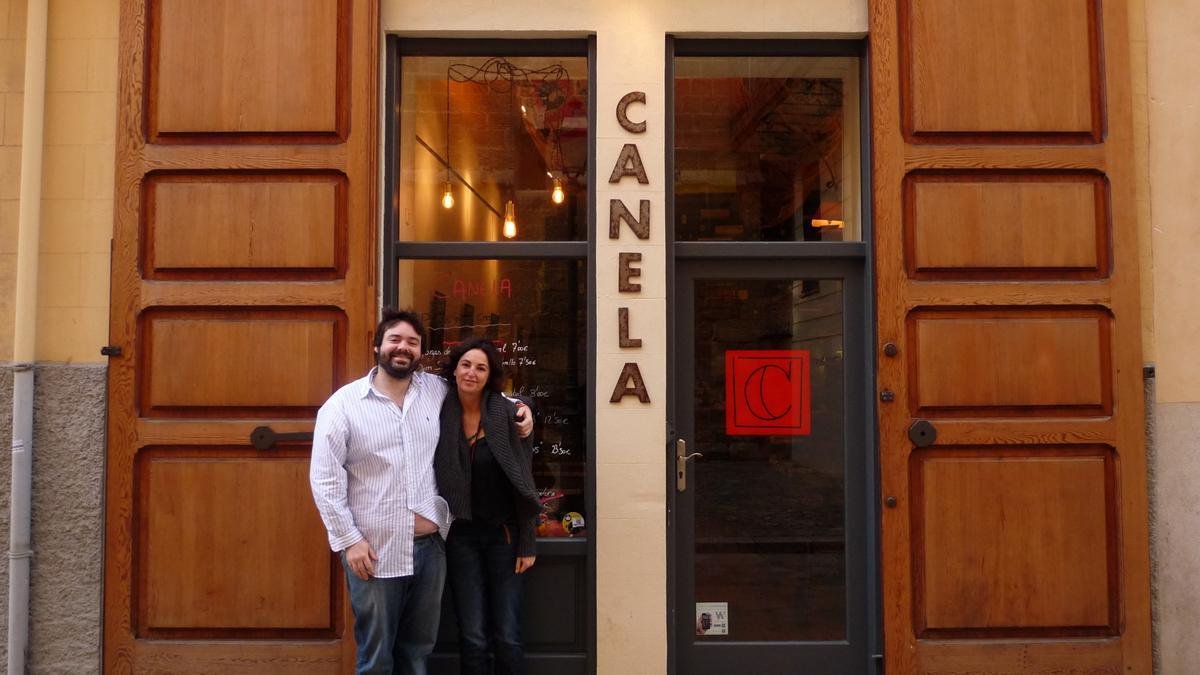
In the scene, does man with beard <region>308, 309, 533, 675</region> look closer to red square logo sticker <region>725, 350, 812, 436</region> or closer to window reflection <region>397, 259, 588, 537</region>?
window reflection <region>397, 259, 588, 537</region>

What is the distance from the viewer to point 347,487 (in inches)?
162

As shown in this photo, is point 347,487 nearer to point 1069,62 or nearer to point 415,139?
point 415,139

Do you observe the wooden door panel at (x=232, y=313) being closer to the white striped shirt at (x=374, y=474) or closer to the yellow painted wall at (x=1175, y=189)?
the white striped shirt at (x=374, y=474)

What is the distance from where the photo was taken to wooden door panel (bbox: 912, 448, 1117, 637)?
4.87m

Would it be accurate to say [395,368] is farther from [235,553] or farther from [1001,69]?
[1001,69]

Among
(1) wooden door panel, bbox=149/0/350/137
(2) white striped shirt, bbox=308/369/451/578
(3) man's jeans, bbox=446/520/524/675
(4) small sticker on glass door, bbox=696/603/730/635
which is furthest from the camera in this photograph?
(4) small sticker on glass door, bbox=696/603/730/635

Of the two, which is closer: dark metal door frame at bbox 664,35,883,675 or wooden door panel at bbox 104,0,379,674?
wooden door panel at bbox 104,0,379,674

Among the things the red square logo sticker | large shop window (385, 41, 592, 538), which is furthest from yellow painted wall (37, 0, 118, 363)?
the red square logo sticker

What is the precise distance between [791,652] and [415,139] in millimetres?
3575

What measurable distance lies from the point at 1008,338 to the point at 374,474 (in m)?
3.34

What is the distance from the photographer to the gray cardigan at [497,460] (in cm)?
427

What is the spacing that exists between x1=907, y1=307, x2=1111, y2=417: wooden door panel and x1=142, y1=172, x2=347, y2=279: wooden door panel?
3220 millimetres

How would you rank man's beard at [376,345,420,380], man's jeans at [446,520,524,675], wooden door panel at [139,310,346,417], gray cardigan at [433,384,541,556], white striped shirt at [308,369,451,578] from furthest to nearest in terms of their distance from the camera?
wooden door panel at [139,310,346,417] < man's jeans at [446,520,524,675] < gray cardigan at [433,384,541,556] < man's beard at [376,345,420,380] < white striped shirt at [308,369,451,578]

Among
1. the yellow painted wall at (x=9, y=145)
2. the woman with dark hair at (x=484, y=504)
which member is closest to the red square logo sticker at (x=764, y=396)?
the woman with dark hair at (x=484, y=504)
